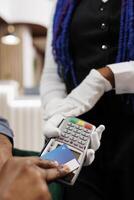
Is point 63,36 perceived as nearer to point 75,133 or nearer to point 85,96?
point 85,96

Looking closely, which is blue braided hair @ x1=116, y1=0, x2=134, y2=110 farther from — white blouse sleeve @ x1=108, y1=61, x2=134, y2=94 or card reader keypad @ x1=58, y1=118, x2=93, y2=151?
card reader keypad @ x1=58, y1=118, x2=93, y2=151

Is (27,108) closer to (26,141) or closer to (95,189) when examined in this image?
(26,141)

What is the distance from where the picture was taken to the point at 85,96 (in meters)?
0.76

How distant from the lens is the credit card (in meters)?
0.55

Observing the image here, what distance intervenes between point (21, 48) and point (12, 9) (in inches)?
37.4

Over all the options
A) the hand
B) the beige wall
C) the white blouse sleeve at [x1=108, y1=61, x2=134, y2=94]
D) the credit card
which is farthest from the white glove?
the beige wall

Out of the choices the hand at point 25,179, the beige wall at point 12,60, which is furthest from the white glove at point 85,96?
the beige wall at point 12,60

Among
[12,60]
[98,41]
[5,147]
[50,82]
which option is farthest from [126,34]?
[12,60]

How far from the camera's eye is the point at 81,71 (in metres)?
0.84

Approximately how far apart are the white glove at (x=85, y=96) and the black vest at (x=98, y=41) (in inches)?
1.9

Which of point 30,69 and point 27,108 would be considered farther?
point 30,69

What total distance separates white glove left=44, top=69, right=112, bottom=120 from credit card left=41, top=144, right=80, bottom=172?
0.16 meters

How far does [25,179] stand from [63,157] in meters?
0.18

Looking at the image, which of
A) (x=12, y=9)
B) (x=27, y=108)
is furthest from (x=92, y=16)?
(x=12, y=9)
